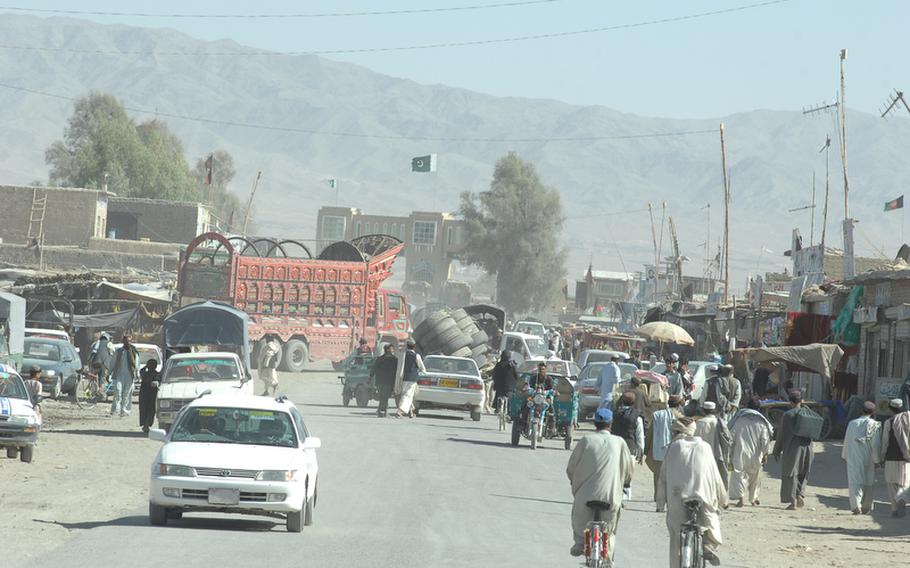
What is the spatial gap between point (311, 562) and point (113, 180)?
338 ft

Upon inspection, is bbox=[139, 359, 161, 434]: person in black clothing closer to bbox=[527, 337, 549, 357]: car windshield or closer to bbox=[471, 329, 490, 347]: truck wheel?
bbox=[471, 329, 490, 347]: truck wheel

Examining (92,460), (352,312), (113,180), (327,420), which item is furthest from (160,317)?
(113,180)

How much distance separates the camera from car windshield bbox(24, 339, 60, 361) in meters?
36.1

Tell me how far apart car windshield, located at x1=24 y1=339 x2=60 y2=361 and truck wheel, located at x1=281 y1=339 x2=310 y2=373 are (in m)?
15.8

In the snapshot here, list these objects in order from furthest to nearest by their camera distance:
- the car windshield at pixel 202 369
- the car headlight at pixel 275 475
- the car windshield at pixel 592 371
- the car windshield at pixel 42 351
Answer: the car windshield at pixel 592 371 < the car windshield at pixel 42 351 < the car windshield at pixel 202 369 < the car headlight at pixel 275 475

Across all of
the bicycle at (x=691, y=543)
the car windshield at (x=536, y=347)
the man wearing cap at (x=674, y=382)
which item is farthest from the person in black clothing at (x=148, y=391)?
the car windshield at (x=536, y=347)

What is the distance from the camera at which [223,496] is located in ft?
48.9

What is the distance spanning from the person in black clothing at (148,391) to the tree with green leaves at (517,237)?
345 feet

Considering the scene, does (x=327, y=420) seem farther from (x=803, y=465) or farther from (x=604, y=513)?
(x=604, y=513)

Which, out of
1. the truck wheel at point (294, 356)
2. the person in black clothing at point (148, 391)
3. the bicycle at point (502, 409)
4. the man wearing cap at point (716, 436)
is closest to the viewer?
the man wearing cap at point (716, 436)

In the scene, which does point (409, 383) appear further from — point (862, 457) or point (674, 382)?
point (862, 457)

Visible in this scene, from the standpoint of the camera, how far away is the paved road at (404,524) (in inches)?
531

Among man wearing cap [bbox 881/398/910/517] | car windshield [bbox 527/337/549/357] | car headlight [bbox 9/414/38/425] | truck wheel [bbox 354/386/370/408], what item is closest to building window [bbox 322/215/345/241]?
car windshield [bbox 527/337/549/357]

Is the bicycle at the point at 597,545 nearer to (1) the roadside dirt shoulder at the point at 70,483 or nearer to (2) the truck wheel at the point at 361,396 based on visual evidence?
(1) the roadside dirt shoulder at the point at 70,483
